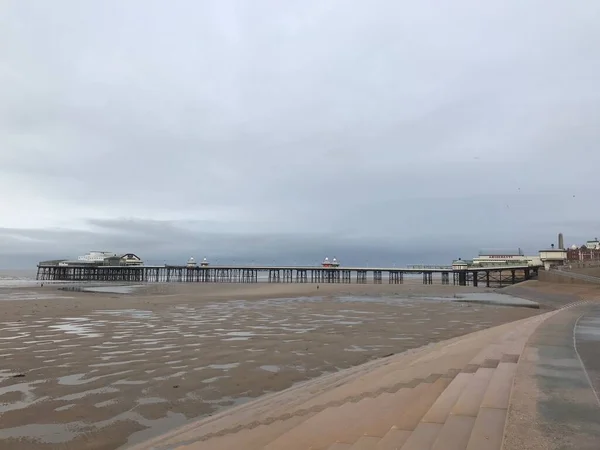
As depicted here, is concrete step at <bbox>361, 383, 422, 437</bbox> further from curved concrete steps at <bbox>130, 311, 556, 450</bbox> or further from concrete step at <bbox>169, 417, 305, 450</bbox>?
concrete step at <bbox>169, 417, 305, 450</bbox>

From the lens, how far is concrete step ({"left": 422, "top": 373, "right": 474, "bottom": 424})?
4.76m

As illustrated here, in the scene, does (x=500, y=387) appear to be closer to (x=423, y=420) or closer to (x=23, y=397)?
(x=423, y=420)

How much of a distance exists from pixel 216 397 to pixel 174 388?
3.63ft

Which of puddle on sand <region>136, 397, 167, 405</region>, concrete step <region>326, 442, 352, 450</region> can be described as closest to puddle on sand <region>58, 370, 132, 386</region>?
puddle on sand <region>136, 397, 167, 405</region>

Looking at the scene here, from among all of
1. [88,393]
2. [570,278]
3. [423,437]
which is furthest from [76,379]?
[570,278]

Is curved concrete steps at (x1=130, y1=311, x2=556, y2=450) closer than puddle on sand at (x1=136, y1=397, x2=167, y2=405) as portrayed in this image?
Yes

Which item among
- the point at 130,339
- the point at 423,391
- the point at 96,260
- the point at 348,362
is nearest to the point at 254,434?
the point at 423,391

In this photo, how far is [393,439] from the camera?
4285 millimetres

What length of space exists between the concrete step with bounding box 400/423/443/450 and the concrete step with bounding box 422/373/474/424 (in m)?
0.18

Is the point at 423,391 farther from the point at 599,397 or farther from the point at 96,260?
the point at 96,260

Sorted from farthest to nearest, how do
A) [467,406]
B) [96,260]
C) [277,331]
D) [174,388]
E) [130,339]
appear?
[96,260] < [277,331] < [130,339] < [174,388] < [467,406]

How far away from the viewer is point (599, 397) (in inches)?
207

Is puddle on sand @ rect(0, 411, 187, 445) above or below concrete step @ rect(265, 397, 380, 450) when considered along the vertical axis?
below

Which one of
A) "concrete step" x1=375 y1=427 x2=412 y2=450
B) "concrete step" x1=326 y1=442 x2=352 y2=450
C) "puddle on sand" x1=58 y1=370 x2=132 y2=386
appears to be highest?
"concrete step" x1=375 y1=427 x2=412 y2=450
